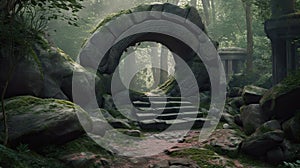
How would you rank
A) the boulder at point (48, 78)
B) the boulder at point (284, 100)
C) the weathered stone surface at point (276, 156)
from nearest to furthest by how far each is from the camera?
the weathered stone surface at point (276, 156) < the boulder at point (284, 100) < the boulder at point (48, 78)

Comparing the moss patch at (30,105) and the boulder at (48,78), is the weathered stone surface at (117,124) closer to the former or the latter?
the boulder at (48,78)

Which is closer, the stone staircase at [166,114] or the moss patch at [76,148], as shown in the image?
the moss patch at [76,148]

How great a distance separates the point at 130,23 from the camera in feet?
42.9

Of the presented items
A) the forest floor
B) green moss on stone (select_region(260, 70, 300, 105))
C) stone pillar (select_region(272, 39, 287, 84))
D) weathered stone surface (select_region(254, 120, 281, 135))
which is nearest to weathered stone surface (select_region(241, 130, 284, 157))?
the forest floor

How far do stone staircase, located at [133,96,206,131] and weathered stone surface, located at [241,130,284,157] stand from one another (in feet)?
11.7

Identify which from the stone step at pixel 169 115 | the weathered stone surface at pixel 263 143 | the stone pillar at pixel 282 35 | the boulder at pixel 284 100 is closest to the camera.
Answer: the weathered stone surface at pixel 263 143

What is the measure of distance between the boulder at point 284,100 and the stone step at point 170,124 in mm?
2705

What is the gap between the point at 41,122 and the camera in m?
6.08

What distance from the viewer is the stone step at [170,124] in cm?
1035

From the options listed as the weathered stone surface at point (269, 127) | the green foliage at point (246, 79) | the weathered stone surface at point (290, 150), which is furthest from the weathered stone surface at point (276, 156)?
the green foliage at point (246, 79)

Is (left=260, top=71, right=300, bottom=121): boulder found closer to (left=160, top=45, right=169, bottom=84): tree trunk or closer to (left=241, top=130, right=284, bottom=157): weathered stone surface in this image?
(left=241, top=130, right=284, bottom=157): weathered stone surface

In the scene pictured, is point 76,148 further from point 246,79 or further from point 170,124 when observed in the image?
point 246,79

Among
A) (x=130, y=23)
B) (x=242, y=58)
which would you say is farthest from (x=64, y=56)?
(x=242, y=58)

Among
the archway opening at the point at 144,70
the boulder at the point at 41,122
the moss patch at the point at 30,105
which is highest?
the moss patch at the point at 30,105
